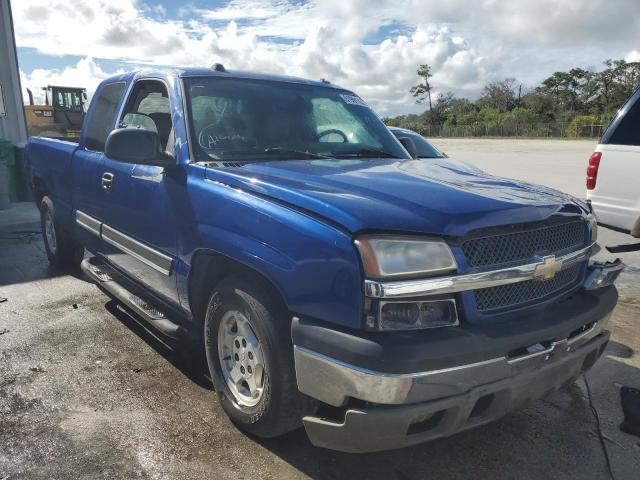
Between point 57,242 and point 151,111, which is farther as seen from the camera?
point 57,242

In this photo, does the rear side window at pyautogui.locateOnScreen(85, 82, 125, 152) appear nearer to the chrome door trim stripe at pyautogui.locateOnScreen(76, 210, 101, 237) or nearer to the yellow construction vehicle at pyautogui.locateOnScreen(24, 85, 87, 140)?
the chrome door trim stripe at pyautogui.locateOnScreen(76, 210, 101, 237)

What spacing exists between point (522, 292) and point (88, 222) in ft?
11.4

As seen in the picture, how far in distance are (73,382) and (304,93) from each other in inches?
97.3

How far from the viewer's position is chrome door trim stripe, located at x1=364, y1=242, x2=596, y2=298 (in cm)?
217

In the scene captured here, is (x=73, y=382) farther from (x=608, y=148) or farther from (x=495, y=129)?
(x=495, y=129)

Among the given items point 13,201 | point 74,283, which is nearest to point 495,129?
point 13,201

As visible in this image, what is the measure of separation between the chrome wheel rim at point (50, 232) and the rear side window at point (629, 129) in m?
5.94

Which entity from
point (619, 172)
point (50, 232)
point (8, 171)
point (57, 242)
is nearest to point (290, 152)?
point (57, 242)

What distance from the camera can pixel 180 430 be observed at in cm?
305

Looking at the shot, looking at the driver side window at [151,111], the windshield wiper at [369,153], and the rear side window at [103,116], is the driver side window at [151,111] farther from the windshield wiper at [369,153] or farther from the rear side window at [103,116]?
the windshield wiper at [369,153]

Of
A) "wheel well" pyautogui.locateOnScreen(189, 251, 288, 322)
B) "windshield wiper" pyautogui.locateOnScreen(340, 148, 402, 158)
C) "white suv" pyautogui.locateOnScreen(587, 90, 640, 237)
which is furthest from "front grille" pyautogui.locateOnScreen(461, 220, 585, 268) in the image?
"white suv" pyautogui.locateOnScreen(587, 90, 640, 237)

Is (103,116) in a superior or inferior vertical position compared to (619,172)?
superior

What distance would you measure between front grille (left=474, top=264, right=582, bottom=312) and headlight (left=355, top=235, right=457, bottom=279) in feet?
0.82

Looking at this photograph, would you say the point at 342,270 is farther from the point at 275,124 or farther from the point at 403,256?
the point at 275,124
